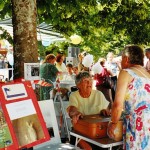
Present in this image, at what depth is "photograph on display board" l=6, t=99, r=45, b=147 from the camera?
2.78m

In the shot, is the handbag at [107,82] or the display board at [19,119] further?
the handbag at [107,82]

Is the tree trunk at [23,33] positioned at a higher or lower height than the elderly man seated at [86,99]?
higher

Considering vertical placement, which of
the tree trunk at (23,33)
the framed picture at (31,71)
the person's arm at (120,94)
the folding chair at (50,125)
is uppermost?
the tree trunk at (23,33)

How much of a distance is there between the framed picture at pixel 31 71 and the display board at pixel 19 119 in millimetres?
531

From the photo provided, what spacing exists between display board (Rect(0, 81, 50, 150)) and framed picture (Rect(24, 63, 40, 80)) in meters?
0.53

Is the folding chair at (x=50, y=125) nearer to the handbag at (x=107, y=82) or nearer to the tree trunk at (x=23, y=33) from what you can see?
the tree trunk at (x=23, y=33)

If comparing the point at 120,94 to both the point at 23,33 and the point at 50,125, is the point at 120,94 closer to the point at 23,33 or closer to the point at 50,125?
the point at 50,125

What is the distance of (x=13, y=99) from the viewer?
2846mm

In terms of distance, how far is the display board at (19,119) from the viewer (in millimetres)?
2691

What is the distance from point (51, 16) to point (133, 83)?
2.83 m

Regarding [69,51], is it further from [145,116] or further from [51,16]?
[145,116]

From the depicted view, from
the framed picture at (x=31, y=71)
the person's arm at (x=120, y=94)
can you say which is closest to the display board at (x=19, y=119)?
the framed picture at (x=31, y=71)

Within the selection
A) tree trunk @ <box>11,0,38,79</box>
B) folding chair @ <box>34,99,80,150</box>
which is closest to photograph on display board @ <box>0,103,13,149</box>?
folding chair @ <box>34,99,80,150</box>

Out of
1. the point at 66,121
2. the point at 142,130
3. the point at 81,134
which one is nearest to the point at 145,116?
the point at 142,130
